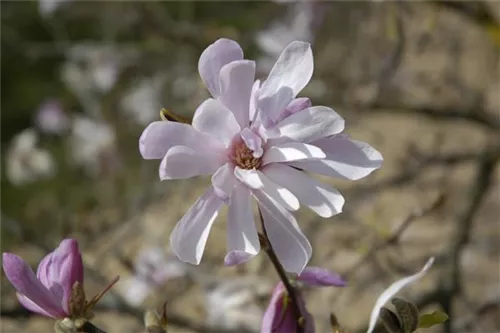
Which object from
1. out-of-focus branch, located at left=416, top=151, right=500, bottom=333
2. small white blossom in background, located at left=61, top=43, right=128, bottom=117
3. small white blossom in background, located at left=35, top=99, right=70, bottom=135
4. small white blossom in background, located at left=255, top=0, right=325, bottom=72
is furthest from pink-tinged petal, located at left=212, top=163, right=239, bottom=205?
small white blossom in background, located at left=35, top=99, right=70, bottom=135

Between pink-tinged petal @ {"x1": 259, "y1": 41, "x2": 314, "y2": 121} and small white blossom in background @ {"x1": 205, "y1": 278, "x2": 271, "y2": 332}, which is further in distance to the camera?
small white blossom in background @ {"x1": 205, "y1": 278, "x2": 271, "y2": 332}

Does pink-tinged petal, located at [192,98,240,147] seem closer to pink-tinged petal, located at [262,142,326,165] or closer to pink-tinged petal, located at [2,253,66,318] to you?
pink-tinged petal, located at [262,142,326,165]

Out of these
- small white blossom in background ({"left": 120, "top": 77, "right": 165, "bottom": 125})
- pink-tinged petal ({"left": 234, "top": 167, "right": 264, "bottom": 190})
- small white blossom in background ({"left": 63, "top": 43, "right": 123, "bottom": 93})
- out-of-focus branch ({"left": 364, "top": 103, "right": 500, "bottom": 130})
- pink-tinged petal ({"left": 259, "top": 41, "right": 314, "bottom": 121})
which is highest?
pink-tinged petal ({"left": 259, "top": 41, "right": 314, "bottom": 121})

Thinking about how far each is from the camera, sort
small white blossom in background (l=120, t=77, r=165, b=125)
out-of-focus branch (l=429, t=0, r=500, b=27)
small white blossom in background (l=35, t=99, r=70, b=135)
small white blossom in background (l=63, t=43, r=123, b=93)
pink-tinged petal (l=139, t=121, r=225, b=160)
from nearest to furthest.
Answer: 1. pink-tinged petal (l=139, t=121, r=225, b=160)
2. out-of-focus branch (l=429, t=0, r=500, b=27)
3. small white blossom in background (l=63, t=43, r=123, b=93)
4. small white blossom in background (l=120, t=77, r=165, b=125)
5. small white blossom in background (l=35, t=99, r=70, b=135)

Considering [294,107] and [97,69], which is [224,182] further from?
[97,69]

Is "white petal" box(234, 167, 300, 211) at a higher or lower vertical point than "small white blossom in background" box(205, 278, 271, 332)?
higher

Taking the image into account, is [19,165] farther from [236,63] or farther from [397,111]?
[236,63]

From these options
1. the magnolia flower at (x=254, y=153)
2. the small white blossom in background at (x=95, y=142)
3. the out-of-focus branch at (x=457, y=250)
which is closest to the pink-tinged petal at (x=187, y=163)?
the magnolia flower at (x=254, y=153)

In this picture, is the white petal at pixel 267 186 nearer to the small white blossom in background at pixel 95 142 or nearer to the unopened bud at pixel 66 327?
the unopened bud at pixel 66 327
